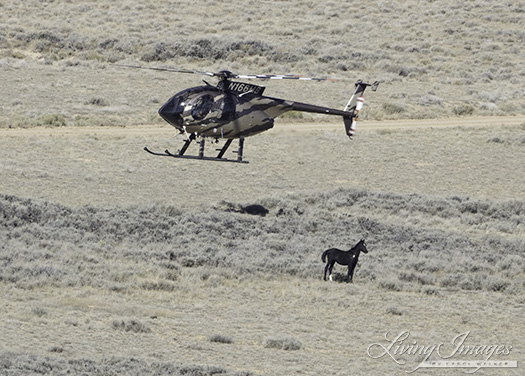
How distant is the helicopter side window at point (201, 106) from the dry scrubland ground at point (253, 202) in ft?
10.8

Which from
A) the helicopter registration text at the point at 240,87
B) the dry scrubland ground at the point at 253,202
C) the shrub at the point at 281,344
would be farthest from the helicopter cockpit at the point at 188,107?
the shrub at the point at 281,344

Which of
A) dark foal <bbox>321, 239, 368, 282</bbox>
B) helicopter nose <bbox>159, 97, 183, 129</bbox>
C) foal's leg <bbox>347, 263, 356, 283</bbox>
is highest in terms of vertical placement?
helicopter nose <bbox>159, 97, 183, 129</bbox>

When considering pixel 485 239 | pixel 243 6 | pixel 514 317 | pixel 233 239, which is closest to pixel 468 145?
pixel 485 239

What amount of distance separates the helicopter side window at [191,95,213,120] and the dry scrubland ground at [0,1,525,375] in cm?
328

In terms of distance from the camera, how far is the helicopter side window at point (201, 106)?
30.0 m

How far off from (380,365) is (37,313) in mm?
7190

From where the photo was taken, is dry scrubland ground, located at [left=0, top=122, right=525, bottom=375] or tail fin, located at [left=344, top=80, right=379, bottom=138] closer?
dry scrubland ground, located at [left=0, top=122, right=525, bottom=375]

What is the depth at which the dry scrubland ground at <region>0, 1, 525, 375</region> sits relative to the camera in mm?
19094

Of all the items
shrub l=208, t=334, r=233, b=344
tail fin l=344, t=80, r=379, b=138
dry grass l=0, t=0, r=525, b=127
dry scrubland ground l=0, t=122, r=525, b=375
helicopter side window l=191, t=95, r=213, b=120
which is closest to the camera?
dry scrubland ground l=0, t=122, r=525, b=375

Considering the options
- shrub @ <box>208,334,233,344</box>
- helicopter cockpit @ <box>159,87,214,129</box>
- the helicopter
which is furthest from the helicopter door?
shrub @ <box>208,334,233,344</box>

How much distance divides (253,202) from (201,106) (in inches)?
186

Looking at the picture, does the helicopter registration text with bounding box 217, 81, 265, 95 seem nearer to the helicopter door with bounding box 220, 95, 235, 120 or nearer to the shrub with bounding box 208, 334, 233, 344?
the helicopter door with bounding box 220, 95, 235, 120

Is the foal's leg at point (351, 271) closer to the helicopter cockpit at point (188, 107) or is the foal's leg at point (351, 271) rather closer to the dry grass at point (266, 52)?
the helicopter cockpit at point (188, 107)

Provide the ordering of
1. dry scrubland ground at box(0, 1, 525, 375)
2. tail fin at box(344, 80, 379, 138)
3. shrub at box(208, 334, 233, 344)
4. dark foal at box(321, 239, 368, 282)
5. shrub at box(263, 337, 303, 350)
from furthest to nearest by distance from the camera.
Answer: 1. tail fin at box(344, 80, 379, 138)
2. dark foal at box(321, 239, 368, 282)
3. dry scrubland ground at box(0, 1, 525, 375)
4. shrub at box(208, 334, 233, 344)
5. shrub at box(263, 337, 303, 350)
